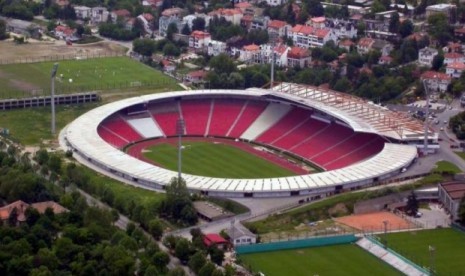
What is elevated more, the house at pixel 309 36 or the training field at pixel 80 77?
the house at pixel 309 36

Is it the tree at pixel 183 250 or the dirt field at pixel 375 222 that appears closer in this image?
the tree at pixel 183 250

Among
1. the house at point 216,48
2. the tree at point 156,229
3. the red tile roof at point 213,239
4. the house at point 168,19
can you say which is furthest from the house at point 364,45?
the tree at point 156,229

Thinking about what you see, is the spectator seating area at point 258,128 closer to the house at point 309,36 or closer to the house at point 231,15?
the house at point 309,36

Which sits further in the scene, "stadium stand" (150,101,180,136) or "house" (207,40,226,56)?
"house" (207,40,226,56)

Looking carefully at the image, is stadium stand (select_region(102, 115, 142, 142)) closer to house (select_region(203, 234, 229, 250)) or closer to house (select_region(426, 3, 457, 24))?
house (select_region(203, 234, 229, 250))

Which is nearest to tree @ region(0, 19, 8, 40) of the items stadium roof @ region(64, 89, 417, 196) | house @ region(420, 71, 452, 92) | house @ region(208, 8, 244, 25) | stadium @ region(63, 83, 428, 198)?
Result: house @ region(208, 8, 244, 25)

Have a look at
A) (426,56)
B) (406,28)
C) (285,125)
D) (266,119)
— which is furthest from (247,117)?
(406,28)

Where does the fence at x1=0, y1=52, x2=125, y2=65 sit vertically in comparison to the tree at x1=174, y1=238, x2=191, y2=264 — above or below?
below

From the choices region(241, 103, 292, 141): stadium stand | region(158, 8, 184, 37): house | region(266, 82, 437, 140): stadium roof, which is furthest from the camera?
region(158, 8, 184, 37): house
